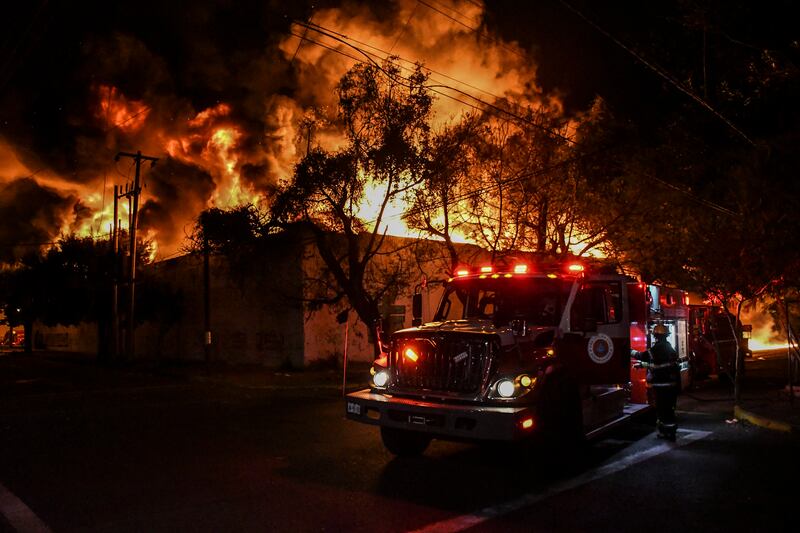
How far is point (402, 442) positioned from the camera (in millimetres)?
8766

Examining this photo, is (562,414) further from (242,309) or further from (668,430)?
(242,309)

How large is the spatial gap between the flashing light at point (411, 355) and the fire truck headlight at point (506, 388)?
45.8 inches

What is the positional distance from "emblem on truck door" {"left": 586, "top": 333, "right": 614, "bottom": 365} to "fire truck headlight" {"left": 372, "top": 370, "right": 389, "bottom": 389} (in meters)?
2.63

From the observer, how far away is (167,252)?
4834 centimetres

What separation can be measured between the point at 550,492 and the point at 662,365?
3583 millimetres

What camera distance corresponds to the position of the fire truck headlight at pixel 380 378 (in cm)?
836

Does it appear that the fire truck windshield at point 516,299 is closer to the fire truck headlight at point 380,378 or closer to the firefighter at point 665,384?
the fire truck headlight at point 380,378

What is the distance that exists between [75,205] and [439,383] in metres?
50.0

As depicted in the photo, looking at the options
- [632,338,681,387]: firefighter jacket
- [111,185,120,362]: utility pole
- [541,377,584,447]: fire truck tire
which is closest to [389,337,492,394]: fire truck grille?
[541,377,584,447]: fire truck tire

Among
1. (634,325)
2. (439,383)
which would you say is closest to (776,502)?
(439,383)

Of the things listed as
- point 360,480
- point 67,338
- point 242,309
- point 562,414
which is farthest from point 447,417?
point 67,338

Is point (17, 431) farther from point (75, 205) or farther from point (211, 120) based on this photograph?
point (75, 205)

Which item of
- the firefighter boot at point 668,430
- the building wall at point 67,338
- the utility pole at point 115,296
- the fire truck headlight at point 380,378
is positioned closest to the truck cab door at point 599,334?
the firefighter boot at point 668,430

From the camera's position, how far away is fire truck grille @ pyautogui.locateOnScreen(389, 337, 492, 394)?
7.52 meters
